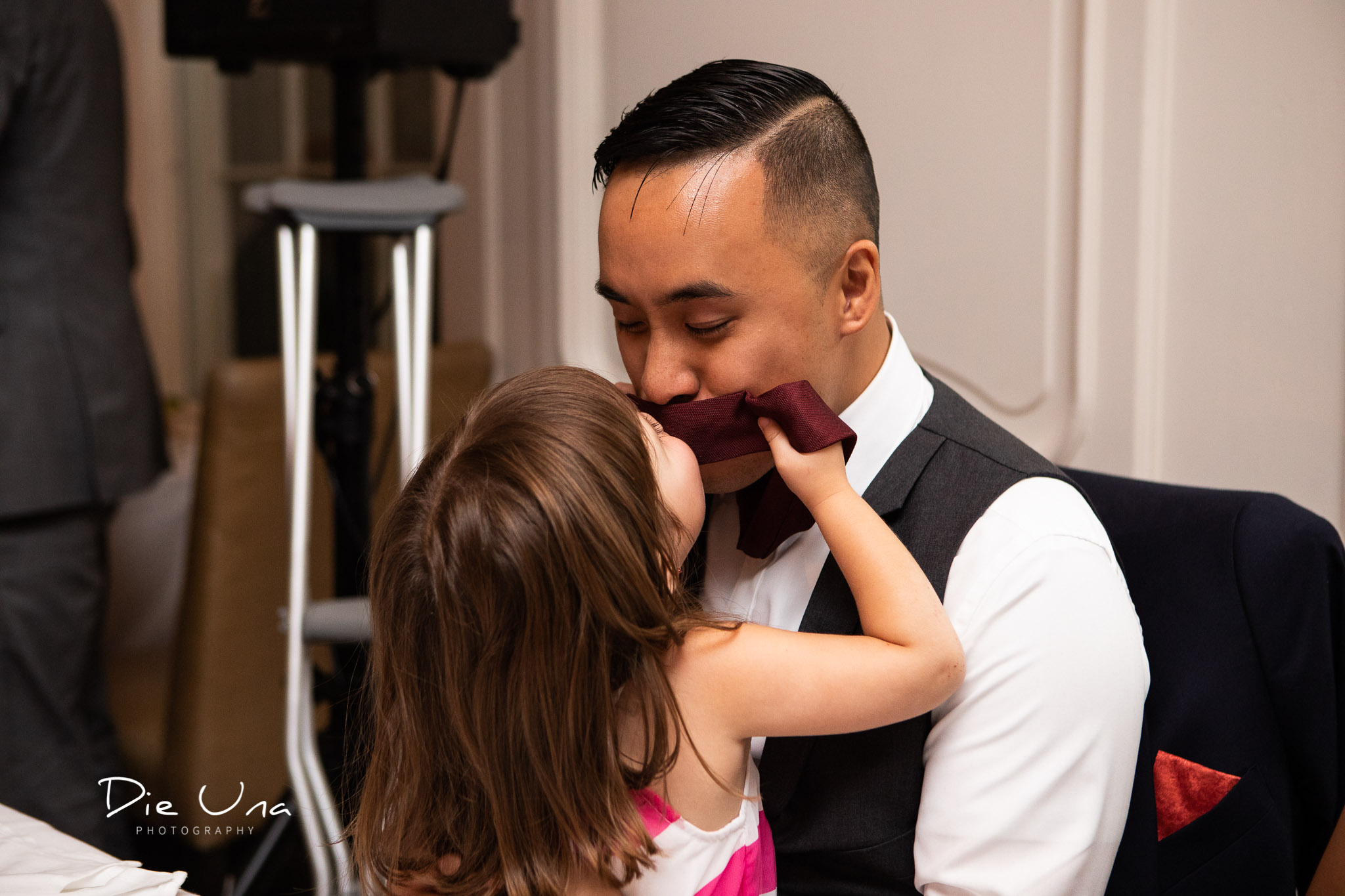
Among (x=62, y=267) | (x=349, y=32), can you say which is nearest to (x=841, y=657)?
(x=349, y=32)

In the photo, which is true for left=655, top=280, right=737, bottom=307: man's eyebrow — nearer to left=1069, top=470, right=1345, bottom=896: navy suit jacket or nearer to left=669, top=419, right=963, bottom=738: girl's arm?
left=669, top=419, right=963, bottom=738: girl's arm

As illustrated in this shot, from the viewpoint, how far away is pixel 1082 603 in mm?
1007

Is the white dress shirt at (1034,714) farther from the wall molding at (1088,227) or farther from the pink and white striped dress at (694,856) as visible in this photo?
Result: the wall molding at (1088,227)

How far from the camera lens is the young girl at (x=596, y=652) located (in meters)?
0.94

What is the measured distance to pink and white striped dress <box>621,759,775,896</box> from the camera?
1.00 metres

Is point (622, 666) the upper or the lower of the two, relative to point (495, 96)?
lower

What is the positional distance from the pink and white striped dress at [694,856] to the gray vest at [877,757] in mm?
53

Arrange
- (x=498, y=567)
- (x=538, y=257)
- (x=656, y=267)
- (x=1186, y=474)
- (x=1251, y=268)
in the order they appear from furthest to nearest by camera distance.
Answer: (x=538, y=257) < (x=1186, y=474) < (x=1251, y=268) < (x=656, y=267) < (x=498, y=567)

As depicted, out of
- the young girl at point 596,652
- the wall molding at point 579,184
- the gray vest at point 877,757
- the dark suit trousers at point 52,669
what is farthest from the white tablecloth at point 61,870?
the wall molding at point 579,184

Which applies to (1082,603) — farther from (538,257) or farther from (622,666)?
(538,257)

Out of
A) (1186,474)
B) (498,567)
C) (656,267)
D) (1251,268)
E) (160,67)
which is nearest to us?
(498,567)

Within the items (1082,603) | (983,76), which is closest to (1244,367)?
(983,76)

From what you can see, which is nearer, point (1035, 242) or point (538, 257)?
point (1035, 242)

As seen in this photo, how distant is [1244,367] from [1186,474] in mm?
185
